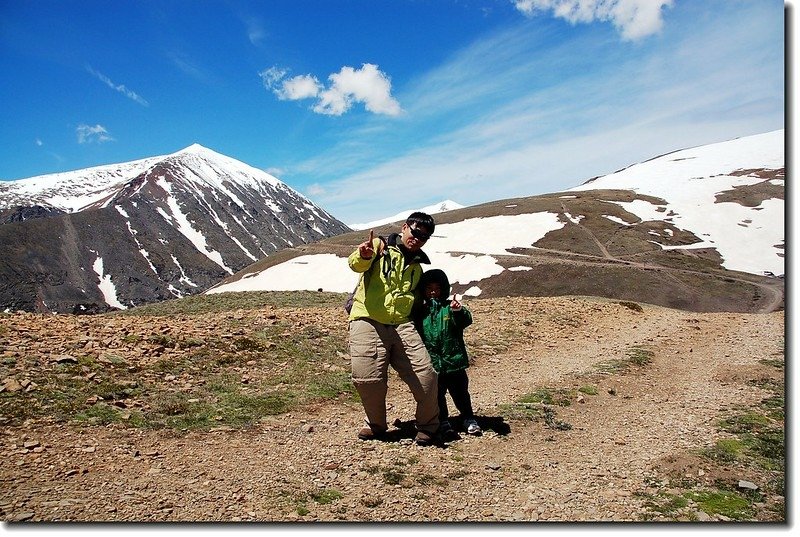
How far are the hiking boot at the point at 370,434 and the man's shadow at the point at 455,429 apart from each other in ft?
0.32

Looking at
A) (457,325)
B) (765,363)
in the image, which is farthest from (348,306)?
(765,363)

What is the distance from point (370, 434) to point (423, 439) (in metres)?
0.90

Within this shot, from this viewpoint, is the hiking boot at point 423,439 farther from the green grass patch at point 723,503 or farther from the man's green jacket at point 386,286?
the green grass patch at point 723,503

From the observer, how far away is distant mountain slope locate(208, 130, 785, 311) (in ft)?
188

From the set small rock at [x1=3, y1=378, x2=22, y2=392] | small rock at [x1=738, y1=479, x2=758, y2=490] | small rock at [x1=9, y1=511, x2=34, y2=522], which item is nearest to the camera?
small rock at [x1=9, y1=511, x2=34, y2=522]

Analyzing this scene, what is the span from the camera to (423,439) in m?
7.31

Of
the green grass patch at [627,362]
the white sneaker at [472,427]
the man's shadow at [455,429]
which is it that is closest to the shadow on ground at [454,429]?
the man's shadow at [455,429]

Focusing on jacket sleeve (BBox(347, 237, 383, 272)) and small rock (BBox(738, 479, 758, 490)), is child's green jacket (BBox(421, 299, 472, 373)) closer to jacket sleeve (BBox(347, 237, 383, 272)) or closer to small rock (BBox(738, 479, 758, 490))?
jacket sleeve (BBox(347, 237, 383, 272))

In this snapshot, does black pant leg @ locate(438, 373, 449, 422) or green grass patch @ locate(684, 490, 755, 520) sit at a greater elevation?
black pant leg @ locate(438, 373, 449, 422)

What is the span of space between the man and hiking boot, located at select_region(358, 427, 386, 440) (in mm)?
15

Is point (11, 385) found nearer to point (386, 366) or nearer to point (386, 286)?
point (386, 366)

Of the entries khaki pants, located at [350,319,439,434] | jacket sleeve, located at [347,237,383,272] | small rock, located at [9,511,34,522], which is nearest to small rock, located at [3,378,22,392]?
small rock, located at [9,511,34,522]

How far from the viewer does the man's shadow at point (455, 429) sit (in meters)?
7.73

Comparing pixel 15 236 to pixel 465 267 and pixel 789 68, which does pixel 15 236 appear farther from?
pixel 789 68
